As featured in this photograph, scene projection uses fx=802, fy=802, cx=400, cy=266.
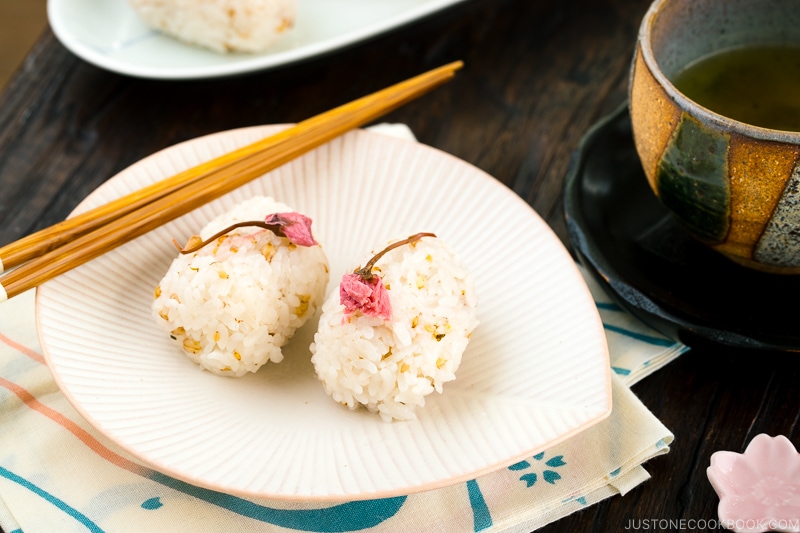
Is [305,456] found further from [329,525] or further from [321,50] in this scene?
[321,50]

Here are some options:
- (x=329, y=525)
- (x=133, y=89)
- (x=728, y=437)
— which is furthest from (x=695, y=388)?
(x=133, y=89)

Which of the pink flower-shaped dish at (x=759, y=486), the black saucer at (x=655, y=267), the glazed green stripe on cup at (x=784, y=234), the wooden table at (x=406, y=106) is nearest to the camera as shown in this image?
the pink flower-shaped dish at (x=759, y=486)

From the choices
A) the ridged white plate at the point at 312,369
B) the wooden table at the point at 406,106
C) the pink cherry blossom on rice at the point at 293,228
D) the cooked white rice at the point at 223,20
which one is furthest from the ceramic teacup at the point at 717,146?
the cooked white rice at the point at 223,20

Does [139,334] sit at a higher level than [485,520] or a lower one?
higher

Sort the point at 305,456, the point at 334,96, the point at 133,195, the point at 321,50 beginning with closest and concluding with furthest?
the point at 305,456, the point at 133,195, the point at 321,50, the point at 334,96

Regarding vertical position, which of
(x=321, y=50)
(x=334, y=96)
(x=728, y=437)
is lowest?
(x=728, y=437)

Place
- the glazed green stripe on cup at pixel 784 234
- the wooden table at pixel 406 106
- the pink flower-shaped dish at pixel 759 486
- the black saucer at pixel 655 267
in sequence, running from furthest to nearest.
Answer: the wooden table at pixel 406 106
the black saucer at pixel 655 267
the glazed green stripe on cup at pixel 784 234
the pink flower-shaped dish at pixel 759 486

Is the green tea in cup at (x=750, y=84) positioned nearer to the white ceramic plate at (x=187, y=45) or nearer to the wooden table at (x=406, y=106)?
the wooden table at (x=406, y=106)

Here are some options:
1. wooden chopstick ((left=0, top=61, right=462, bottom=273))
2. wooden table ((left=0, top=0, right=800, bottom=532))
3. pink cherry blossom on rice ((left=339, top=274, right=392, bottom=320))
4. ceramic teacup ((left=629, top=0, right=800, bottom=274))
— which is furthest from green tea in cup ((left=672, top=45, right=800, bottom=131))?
pink cherry blossom on rice ((left=339, top=274, right=392, bottom=320))
